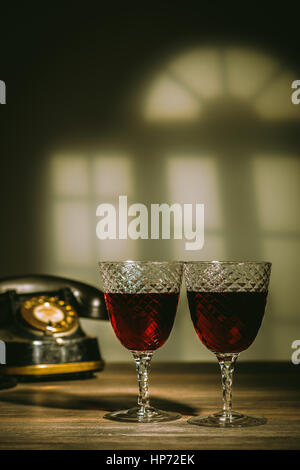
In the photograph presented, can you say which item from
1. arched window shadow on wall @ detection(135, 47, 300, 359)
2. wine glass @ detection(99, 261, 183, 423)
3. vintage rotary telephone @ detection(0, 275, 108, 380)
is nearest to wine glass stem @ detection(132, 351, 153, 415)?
wine glass @ detection(99, 261, 183, 423)

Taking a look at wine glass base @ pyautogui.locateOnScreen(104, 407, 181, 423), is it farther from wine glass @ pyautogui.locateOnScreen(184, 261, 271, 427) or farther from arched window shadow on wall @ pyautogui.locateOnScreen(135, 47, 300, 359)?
arched window shadow on wall @ pyautogui.locateOnScreen(135, 47, 300, 359)

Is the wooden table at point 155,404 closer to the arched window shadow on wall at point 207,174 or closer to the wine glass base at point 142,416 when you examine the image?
the wine glass base at point 142,416

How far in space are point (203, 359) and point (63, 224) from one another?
432 millimetres

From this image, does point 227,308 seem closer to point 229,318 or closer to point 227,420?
point 229,318

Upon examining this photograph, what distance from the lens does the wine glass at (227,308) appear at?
689mm

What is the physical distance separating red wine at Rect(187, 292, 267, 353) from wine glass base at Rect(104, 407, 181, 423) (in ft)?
0.28

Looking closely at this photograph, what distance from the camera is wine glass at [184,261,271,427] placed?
27.1 inches

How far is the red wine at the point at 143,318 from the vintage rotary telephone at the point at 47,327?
1.23 feet

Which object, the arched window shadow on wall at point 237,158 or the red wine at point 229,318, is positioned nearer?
the red wine at point 229,318

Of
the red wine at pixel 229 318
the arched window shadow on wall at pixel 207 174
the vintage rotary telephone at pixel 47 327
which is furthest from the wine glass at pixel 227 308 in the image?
the arched window shadow on wall at pixel 207 174

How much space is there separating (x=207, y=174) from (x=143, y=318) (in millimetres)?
828

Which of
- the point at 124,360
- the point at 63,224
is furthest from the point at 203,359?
Answer: the point at 63,224

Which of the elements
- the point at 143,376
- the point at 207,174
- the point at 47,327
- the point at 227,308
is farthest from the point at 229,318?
the point at 207,174
